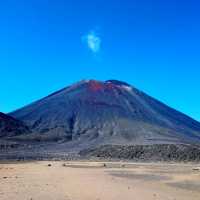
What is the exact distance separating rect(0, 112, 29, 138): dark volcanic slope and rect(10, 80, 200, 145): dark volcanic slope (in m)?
4.36

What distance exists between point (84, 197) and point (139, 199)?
2396 millimetres

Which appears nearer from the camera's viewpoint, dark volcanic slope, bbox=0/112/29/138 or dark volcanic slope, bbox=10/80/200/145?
dark volcanic slope, bbox=0/112/29/138

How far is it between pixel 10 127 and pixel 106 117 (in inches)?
1375

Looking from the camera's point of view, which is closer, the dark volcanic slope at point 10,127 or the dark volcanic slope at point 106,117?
the dark volcanic slope at point 10,127

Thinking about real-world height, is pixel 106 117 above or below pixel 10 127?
above

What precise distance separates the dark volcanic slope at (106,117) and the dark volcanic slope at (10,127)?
172 inches

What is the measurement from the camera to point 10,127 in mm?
117938

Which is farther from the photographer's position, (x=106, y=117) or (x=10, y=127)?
(x=106, y=117)

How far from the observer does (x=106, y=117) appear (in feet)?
465

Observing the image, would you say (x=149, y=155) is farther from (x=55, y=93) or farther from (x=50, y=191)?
(x=55, y=93)

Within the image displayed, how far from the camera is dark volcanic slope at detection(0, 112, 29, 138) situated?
115000mm

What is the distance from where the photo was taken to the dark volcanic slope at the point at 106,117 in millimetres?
116562

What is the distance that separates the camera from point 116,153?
85.4 m

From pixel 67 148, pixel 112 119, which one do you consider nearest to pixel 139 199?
pixel 67 148
